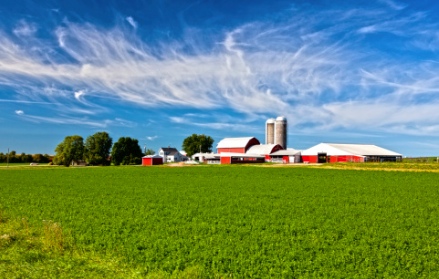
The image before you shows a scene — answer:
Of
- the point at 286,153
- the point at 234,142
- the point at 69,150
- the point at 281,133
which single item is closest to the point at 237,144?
the point at 234,142

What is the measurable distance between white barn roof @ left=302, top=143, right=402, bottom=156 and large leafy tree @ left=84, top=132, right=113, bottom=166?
69.9 m

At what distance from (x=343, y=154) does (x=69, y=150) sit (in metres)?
91.1

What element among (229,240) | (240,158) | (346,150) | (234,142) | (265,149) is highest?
(234,142)

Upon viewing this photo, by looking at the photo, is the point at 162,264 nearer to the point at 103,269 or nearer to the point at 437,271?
the point at 103,269

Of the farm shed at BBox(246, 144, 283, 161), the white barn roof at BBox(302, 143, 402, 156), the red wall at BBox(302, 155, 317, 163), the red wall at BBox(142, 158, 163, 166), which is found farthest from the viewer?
the farm shed at BBox(246, 144, 283, 161)

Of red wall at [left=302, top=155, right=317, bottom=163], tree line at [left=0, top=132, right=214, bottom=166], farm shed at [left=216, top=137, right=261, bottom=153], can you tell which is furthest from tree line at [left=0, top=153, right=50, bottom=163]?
red wall at [left=302, top=155, right=317, bottom=163]

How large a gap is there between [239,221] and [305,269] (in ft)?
21.9

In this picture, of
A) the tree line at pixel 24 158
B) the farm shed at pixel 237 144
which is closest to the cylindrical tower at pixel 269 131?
the farm shed at pixel 237 144

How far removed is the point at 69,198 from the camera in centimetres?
2708

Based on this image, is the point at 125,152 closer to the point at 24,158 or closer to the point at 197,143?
the point at 197,143

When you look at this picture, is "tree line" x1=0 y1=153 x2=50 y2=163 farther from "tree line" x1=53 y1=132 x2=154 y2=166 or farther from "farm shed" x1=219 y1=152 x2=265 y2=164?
"farm shed" x1=219 y1=152 x2=265 y2=164

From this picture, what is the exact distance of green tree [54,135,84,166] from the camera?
12450cm

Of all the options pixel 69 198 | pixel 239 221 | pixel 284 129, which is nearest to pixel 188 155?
pixel 284 129

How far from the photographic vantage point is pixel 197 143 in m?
162
